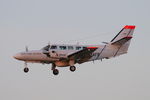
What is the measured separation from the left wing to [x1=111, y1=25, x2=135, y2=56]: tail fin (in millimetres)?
4207

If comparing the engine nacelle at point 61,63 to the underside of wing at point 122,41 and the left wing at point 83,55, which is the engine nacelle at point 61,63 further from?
the underside of wing at point 122,41

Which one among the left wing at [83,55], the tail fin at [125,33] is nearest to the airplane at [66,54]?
the left wing at [83,55]

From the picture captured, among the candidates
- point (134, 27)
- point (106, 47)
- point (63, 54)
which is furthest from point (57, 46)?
point (134, 27)

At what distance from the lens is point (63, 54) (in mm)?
45844

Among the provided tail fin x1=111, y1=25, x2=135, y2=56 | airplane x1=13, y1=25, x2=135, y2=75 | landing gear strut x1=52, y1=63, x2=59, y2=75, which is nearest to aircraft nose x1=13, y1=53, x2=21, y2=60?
airplane x1=13, y1=25, x2=135, y2=75

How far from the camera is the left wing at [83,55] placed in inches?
1761

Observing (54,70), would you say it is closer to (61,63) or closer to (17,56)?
(61,63)

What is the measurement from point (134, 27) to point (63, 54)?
32.8 feet

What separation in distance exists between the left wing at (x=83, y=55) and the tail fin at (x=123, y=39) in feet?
13.8

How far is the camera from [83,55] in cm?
4594

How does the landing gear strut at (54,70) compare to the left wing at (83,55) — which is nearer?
the left wing at (83,55)

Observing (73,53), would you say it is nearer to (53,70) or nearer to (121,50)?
A: (53,70)

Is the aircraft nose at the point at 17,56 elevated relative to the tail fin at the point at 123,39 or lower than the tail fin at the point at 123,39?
lower

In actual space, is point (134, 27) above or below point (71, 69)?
above
